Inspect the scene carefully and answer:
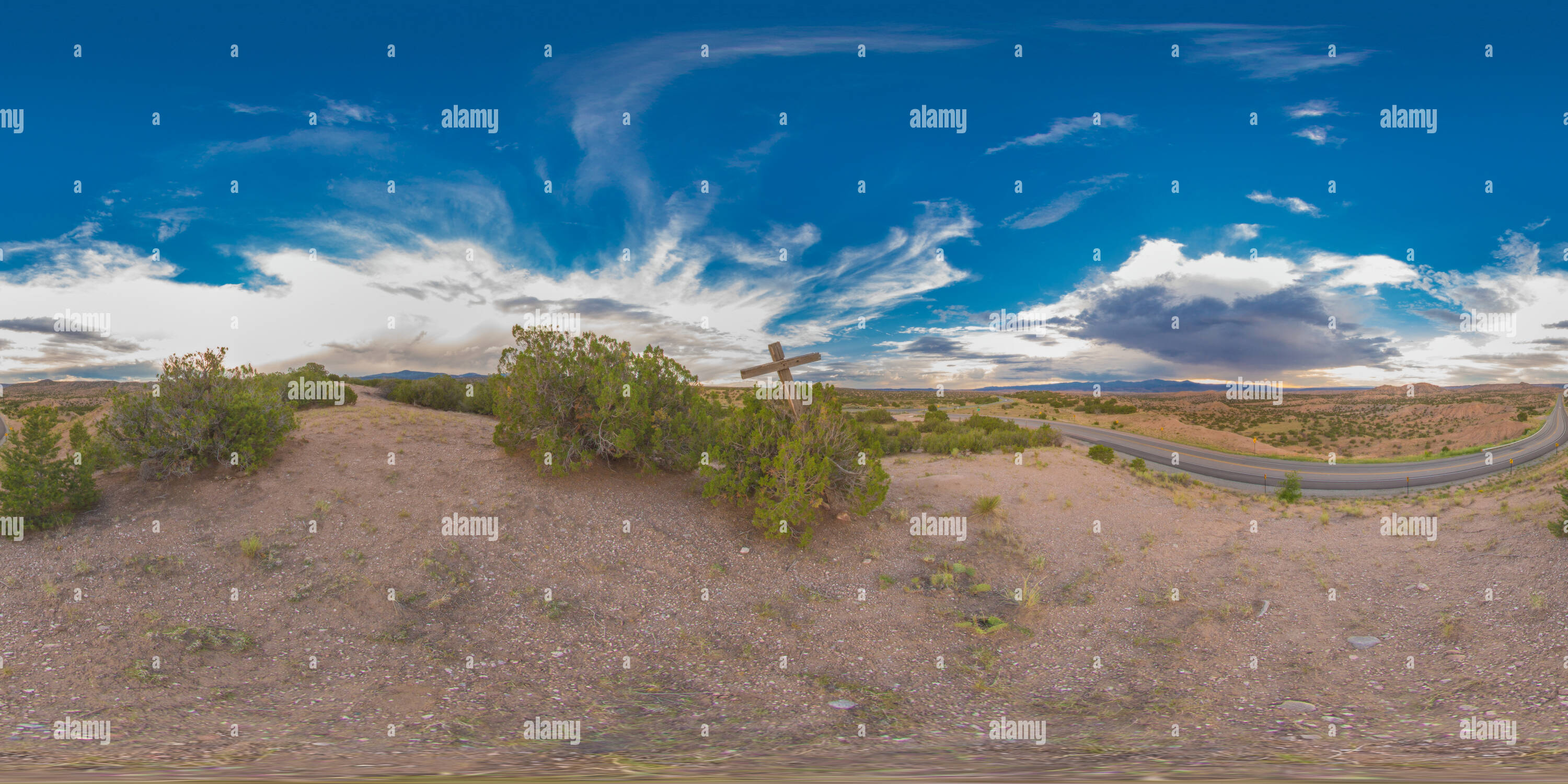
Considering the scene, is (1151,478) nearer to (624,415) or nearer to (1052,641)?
(1052,641)

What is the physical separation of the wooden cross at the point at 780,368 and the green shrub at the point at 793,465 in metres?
0.19

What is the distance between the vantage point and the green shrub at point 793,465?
38.3 feet

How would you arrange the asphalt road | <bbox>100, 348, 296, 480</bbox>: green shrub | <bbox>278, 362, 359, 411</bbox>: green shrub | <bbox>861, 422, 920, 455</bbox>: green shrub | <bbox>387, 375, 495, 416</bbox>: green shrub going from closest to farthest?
<bbox>100, 348, 296, 480</bbox>: green shrub → <bbox>278, 362, 359, 411</bbox>: green shrub → <bbox>387, 375, 495, 416</bbox>: green shrub → <bbox>861, 422, 920, 455</bbox>: green shrub → the asphalt road

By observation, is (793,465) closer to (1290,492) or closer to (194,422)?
(194,422)

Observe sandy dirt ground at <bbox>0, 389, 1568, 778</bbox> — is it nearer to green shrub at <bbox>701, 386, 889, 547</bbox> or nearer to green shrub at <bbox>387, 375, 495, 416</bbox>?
green shrub at <bbox>701, 386, 889, 547</bbox>

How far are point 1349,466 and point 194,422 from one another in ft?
167

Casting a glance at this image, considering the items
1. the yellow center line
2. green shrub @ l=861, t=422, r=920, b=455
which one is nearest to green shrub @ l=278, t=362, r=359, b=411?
green shrub @ l=861, t=422, r=920, b=455

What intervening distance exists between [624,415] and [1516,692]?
13148mm

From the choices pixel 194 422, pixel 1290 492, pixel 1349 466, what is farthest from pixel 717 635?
pixel 1349 466

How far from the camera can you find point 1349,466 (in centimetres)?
3650

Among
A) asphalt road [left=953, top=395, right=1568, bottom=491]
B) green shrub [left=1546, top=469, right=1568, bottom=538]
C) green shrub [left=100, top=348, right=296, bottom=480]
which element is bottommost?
asphalt road [left=953, top=395, right=1568, bottom=491]

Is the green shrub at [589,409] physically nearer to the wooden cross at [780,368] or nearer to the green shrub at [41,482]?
the wooden cross at [780,368]

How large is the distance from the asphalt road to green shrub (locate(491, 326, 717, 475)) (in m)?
26.9

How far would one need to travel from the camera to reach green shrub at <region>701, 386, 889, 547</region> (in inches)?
460
